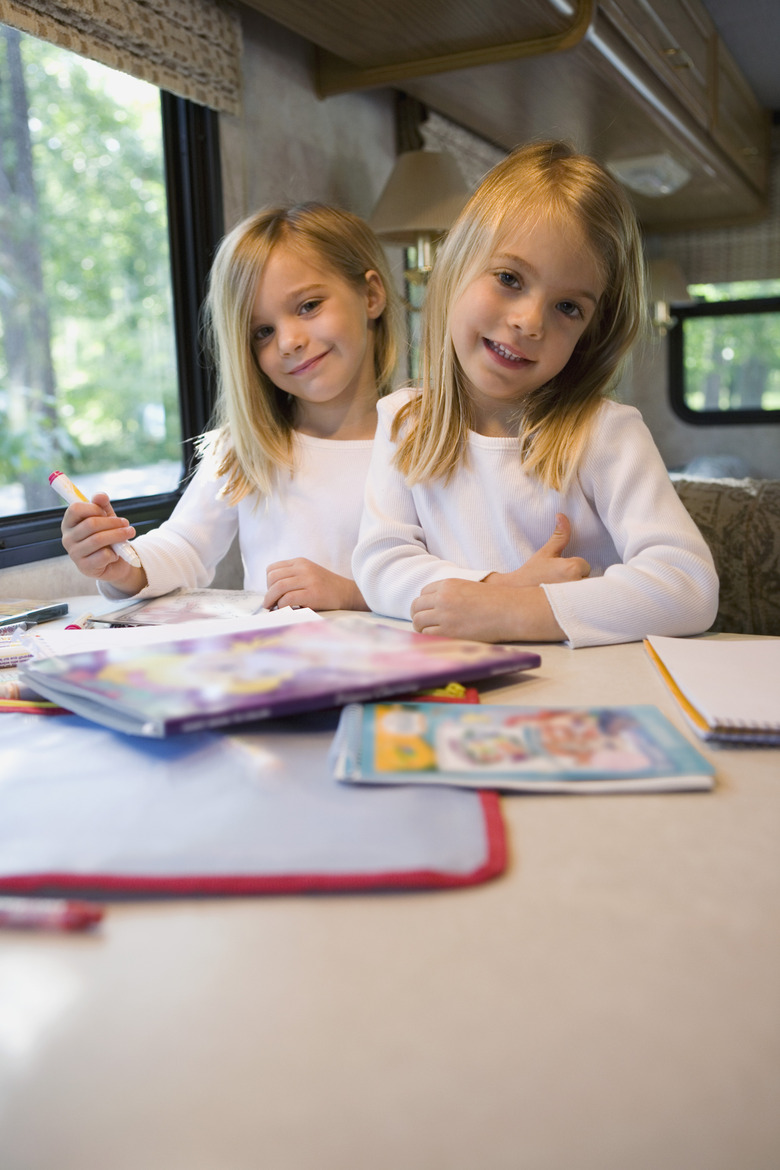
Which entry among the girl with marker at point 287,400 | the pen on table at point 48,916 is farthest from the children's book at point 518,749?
the girl with marker at point 287,400

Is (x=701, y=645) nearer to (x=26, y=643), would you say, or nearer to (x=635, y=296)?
(x=635, y=296)

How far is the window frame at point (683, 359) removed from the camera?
4.80 m

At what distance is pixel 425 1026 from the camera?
0.35 metres

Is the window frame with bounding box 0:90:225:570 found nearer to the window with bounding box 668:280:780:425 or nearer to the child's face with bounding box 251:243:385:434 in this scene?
the child's face with bounding box 251:243:385:434

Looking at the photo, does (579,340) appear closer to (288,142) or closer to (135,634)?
(135,634)

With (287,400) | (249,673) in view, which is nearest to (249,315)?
(287,400)

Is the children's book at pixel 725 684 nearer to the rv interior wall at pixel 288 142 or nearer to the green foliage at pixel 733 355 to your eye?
the rv interior wall at pixel 288 142

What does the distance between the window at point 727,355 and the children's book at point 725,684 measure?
173 inches

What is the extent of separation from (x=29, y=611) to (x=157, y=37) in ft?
4.23

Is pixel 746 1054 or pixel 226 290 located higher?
pixel 226 290

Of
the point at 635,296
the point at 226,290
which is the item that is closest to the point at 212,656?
the point at 635,296

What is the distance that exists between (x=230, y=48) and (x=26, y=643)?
5.51 ft

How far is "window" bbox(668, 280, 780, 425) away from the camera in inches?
190

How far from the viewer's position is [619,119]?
111 inches
